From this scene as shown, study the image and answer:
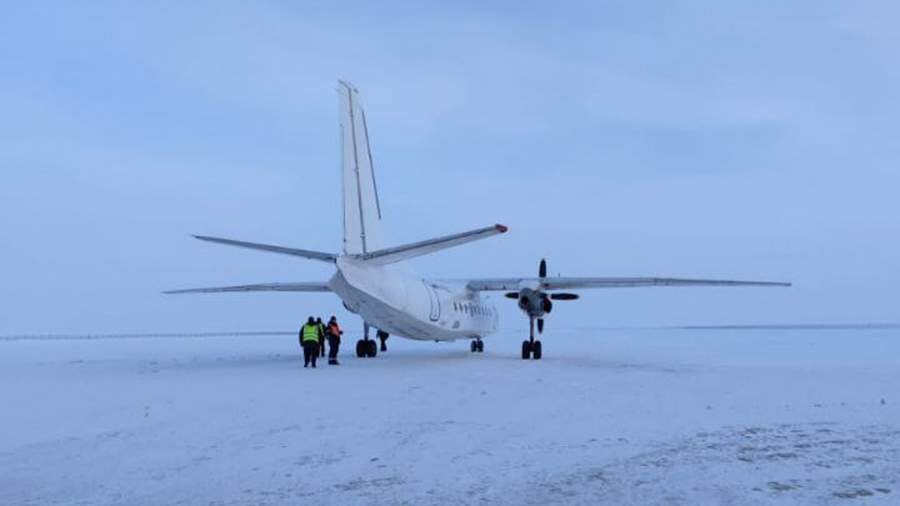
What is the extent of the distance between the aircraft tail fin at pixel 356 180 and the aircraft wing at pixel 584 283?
21.2 feet

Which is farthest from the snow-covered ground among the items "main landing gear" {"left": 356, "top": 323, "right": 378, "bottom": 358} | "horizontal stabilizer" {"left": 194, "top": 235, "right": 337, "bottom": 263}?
"main landing gear" {"left": 356, "top": 323, "right": 378, "bottom": 358}

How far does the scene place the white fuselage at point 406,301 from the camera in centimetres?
1808

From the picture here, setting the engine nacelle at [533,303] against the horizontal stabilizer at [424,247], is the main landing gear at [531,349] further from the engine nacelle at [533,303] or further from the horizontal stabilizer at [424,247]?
the horizontal stabilizer at [424,247]

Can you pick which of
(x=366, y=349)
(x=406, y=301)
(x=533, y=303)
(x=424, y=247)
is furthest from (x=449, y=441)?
(x=366, y=349)

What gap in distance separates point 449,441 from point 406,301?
11.9 meters

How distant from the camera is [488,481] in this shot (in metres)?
6.35

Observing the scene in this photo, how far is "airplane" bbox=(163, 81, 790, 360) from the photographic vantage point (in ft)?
57.9

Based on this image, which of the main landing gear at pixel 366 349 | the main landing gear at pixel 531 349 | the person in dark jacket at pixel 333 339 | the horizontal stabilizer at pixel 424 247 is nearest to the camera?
the horizontal stabilizer at pixel 424 247

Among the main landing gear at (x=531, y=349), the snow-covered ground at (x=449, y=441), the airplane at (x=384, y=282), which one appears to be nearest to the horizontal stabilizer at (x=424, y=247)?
the airplane at (x=384, y=282)

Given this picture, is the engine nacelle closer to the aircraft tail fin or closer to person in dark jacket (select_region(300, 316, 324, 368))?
the aircraft tail fin

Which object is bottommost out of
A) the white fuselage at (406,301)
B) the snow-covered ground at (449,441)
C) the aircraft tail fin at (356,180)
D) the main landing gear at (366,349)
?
the snow-covered ground at (449,441)

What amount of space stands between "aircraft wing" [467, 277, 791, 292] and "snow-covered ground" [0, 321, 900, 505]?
6.89 meters

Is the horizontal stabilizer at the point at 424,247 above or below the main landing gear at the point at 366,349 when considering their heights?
above

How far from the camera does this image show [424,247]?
55.0 ft
